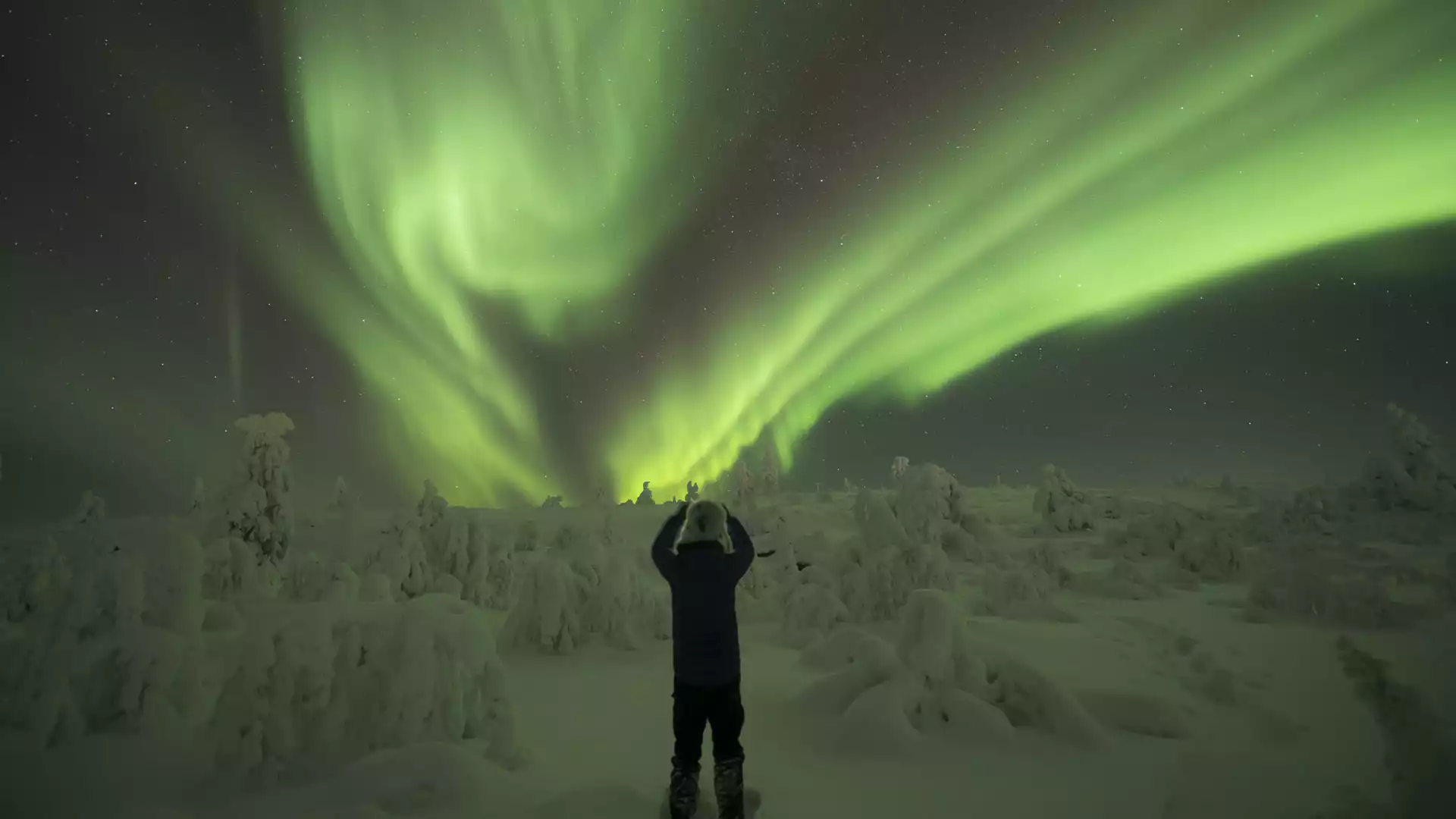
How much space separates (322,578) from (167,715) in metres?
12.2

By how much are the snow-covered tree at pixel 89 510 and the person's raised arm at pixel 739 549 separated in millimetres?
47488

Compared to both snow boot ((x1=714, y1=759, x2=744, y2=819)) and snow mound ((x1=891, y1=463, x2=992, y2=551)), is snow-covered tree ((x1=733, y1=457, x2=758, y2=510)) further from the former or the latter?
snow boot ((x1=714, y1=759, x2=744, y2=819))

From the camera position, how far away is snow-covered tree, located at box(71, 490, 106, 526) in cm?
3581

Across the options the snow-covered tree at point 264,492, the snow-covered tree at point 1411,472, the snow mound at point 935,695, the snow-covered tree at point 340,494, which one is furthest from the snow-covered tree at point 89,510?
the snow-covered tree at point 1411,472

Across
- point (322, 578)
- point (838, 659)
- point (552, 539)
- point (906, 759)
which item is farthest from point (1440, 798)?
point (552, 539)

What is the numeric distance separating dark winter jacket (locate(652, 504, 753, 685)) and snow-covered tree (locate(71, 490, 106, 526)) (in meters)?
47.4

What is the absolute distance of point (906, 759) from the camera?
6.52m

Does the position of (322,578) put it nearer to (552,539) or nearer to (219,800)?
(219,800)

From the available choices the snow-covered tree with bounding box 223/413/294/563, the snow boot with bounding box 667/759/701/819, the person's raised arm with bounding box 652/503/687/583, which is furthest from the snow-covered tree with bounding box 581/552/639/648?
the snow-covered tree with bounding box 223/413/294/563

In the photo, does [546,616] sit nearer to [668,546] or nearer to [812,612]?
[812,612]

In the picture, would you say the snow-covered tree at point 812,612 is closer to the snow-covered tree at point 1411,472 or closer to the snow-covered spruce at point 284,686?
the snow-covered spruce at point 284,686

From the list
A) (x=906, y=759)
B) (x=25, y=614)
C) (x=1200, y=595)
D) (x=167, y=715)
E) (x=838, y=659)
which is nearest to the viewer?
(x=906, y=759)

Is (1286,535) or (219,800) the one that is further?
(1286,535)

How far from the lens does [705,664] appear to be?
192 inches
